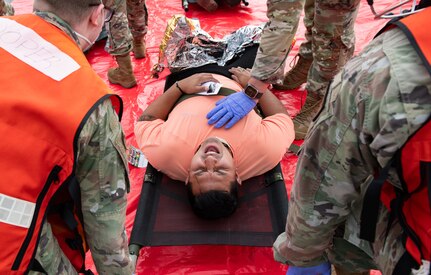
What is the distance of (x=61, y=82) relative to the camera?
0.97 meters

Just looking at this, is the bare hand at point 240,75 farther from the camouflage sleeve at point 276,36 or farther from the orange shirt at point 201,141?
the camouflage sleeve at point 276,36

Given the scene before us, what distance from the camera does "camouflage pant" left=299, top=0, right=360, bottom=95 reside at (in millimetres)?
2248

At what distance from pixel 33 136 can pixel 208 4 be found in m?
3.59

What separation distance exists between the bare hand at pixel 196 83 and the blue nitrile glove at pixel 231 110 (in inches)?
11.1

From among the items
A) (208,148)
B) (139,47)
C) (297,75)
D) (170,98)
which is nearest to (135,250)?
(208,148)

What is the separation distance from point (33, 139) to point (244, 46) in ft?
7.09

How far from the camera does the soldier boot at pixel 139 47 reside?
137 inches

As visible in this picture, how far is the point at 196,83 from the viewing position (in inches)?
95.1

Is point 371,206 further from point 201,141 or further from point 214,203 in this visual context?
point 201,141

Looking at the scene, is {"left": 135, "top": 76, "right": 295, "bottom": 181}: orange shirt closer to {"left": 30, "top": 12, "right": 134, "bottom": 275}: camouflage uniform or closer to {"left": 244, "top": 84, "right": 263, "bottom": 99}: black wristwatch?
{"left": 244, "top": 84, "right": 263, "bottom": 99}: black wristwatch

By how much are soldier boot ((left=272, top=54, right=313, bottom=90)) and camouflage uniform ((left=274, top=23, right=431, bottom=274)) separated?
1.92 metres

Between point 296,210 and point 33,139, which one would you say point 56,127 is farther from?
point 296,210

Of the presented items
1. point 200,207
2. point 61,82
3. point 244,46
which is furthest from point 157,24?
point 61,82

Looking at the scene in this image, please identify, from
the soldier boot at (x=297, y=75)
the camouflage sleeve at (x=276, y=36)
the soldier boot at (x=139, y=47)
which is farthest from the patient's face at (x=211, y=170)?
the soldier boot at (x=139, y=47)
